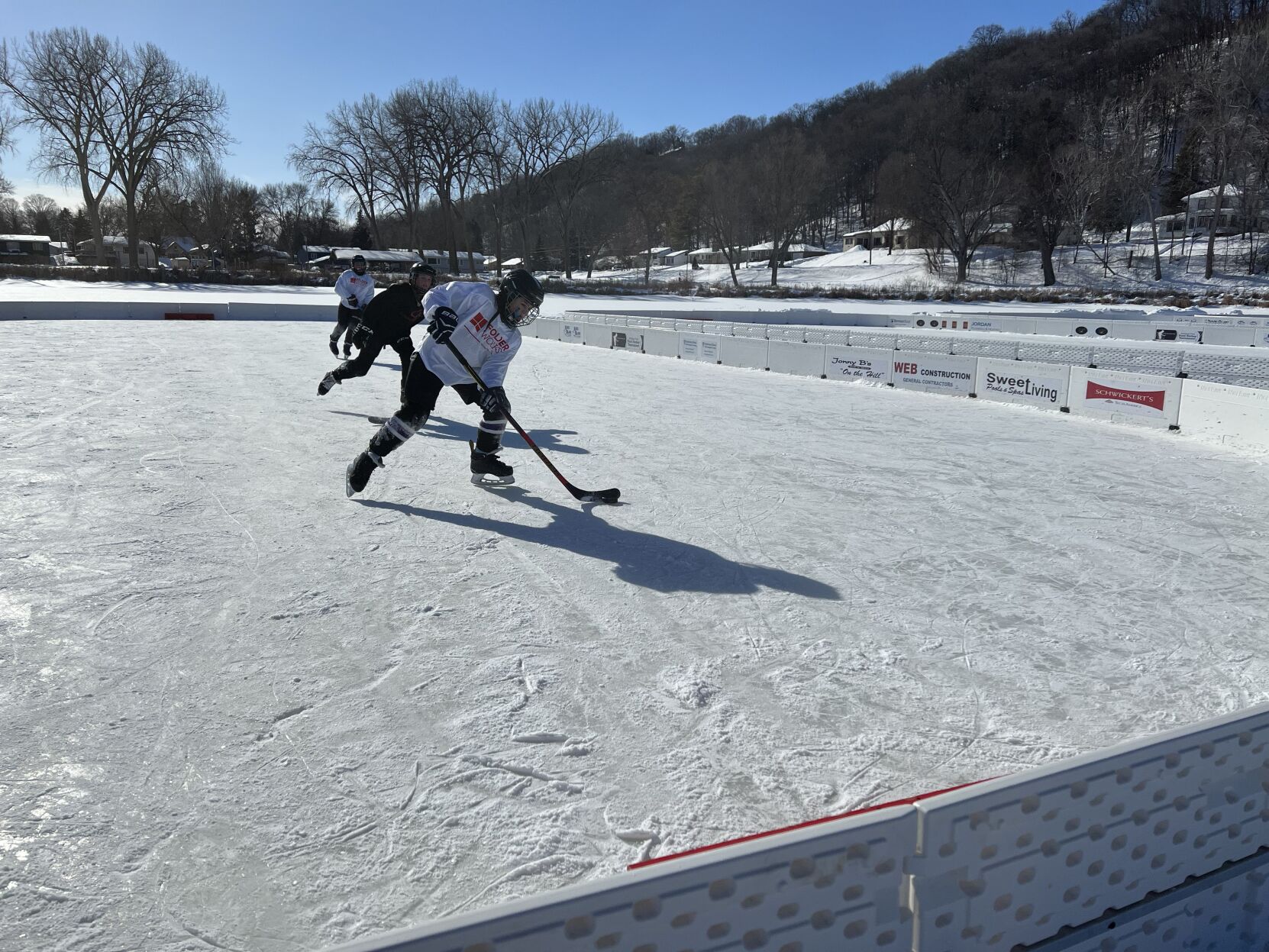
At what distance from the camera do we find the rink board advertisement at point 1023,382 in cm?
1164

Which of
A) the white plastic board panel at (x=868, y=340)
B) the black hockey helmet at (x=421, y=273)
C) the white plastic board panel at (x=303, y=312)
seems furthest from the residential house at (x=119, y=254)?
the black hockey helmet at (x=421, y=273)

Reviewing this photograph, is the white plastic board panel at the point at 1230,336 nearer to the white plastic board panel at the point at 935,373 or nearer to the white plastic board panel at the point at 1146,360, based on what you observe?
the white plastic board panel at the point at 1146,360

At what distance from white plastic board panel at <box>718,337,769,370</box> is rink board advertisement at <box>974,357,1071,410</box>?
5.02m

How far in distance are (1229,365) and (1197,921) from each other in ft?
50.8

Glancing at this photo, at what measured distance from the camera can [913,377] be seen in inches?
559

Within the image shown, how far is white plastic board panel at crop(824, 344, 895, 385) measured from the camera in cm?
1469

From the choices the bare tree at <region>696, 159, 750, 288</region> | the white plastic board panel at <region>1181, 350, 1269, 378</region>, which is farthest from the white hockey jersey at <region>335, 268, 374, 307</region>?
the bare tree at <region>696, 159, 750, 288</region>

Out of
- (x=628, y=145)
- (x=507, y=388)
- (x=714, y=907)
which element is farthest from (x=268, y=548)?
(x=628, y=145)

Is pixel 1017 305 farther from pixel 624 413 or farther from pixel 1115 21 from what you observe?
pixel 1115 21

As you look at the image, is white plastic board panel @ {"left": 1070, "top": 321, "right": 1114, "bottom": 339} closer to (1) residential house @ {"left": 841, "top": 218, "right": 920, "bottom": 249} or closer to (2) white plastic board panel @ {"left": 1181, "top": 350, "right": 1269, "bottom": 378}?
(2) white plastic board panel @ {"left": 1181, "top": 350, "right": 1269, "bottom": 378}

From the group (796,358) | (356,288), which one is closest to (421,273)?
(356,288)

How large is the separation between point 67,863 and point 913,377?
13.8 m

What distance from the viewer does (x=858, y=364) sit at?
1518 centimetres

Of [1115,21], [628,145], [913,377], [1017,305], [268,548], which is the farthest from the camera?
[1115,21]
